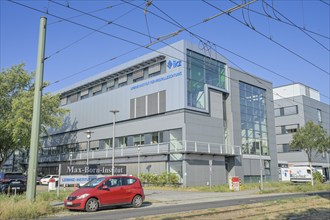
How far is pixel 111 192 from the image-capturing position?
1703 centimetres

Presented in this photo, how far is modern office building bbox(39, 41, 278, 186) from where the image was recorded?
36.6 meters

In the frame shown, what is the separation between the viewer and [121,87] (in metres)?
44.6

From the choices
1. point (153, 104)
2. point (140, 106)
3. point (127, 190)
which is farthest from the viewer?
point (140, 106)

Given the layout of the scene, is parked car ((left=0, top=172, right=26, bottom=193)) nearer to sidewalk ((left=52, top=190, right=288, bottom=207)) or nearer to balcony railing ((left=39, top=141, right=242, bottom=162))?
sidewalk ((left=52, top=190, right=288, bottom=207))

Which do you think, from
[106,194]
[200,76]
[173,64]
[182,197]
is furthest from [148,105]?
[106,194]

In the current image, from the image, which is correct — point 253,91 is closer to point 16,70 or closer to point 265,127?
point 265,127

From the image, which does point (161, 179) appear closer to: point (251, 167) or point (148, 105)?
point (148, 105)

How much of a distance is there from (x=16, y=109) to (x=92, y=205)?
2657 cm

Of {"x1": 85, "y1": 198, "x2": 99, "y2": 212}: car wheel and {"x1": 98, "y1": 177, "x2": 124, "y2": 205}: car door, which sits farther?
{"x1": 98, "y1": 177, "x2": 124, "y2": 205}: car door

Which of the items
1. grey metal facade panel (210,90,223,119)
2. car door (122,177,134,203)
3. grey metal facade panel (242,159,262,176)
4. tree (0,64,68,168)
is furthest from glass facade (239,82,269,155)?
car door (122,177,134,203)

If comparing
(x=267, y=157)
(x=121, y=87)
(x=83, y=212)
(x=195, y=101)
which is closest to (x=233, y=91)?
(x=195, y=101)

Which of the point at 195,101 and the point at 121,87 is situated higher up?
the point at 121,87

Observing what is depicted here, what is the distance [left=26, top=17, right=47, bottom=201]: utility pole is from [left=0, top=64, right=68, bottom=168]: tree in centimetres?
2325

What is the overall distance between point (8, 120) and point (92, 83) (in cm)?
1450
